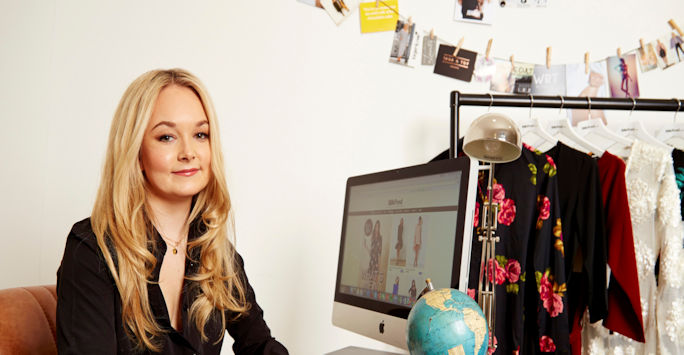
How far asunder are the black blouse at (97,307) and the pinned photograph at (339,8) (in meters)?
1.53

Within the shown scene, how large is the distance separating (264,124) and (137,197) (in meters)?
1.23

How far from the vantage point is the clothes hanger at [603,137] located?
228 cm

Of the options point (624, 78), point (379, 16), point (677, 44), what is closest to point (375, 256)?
point (379, 16)

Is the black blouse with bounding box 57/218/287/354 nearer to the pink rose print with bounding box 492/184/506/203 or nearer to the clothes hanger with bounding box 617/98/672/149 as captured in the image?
the pink rose print with bounding box 492/184/506/203

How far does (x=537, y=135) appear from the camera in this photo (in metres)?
2.43

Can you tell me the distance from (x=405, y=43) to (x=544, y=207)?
101cm

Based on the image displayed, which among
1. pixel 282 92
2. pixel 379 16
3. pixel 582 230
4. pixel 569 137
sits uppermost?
pixel 379 16

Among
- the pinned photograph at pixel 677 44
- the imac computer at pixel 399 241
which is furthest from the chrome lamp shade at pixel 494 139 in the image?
the pinned photograph at pixel 677 44

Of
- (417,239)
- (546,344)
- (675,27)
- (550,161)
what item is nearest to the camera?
(417,239)

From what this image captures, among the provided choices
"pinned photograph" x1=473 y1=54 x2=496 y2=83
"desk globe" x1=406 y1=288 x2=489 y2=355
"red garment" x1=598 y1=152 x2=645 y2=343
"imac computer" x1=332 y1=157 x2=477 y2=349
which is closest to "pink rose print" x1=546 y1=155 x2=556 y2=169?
"red garment" x1=598 y1=152 x2=645 y2=343

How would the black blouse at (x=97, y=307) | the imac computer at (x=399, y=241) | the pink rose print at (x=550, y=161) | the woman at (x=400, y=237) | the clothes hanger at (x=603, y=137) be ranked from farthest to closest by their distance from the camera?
the clothes hanger at (x=603, y=137), the pink rose print at (x=550, y=161), the woman at (x=400, y=237), the imac computer at (x=399, y=241), the black blouse at (x=97, y=307)

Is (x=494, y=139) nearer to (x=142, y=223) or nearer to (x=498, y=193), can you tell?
(x=498, y=193)

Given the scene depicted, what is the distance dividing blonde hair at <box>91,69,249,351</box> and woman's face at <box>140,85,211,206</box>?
25 mm

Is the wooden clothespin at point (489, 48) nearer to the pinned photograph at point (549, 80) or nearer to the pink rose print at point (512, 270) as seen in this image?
the pinned photograph at point (549, 80)
